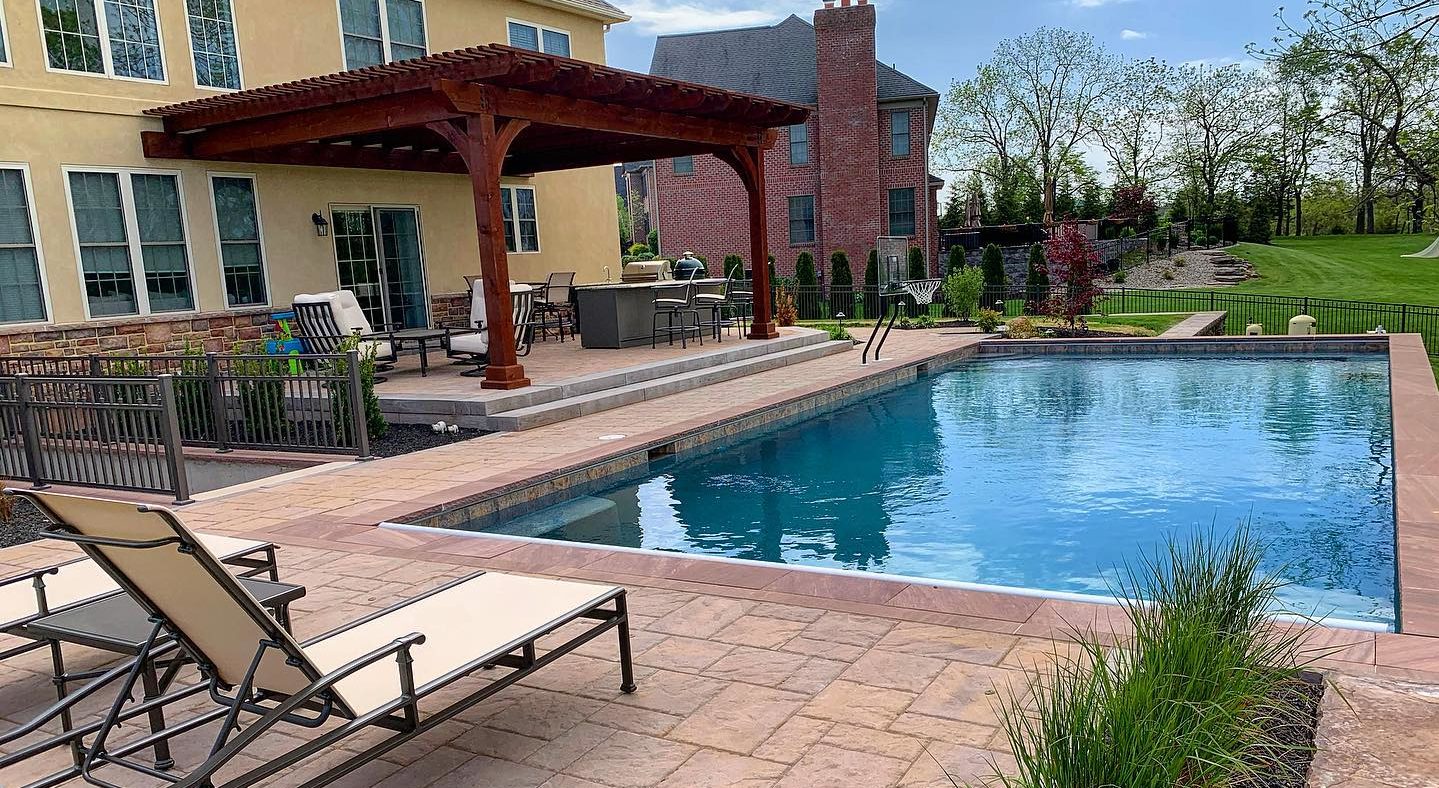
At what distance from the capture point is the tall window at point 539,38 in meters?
16.7

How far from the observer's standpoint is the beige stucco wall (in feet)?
34.9

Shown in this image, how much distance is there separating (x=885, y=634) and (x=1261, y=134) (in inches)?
1631

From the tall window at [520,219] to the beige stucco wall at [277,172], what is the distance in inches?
6.8

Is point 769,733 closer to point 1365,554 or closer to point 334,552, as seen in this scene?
point 334,552

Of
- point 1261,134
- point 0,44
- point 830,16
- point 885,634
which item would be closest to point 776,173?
point 830,16

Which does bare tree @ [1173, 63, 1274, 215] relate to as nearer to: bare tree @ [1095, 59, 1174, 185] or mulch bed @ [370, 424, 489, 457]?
bare tree @ [1095, 59, 1174, 185]

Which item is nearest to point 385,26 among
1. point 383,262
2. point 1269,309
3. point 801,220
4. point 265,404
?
point 383,262

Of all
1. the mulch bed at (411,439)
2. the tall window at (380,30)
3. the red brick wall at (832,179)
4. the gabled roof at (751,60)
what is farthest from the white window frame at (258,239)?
the gabled roof at (751,60)

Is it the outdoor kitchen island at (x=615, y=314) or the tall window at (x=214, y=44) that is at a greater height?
the tall window at (x=214, y=44)

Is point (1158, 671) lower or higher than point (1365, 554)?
higher

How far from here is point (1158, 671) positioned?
2.51 metres

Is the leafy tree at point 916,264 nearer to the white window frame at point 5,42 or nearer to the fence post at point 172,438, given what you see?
the white window frame at point 5,42

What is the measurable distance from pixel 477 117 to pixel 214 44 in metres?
5.02

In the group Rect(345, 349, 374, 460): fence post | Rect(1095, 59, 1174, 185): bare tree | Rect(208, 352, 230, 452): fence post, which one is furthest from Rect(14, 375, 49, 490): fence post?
Rect(1095, 59, 1174, 185): bare tree
